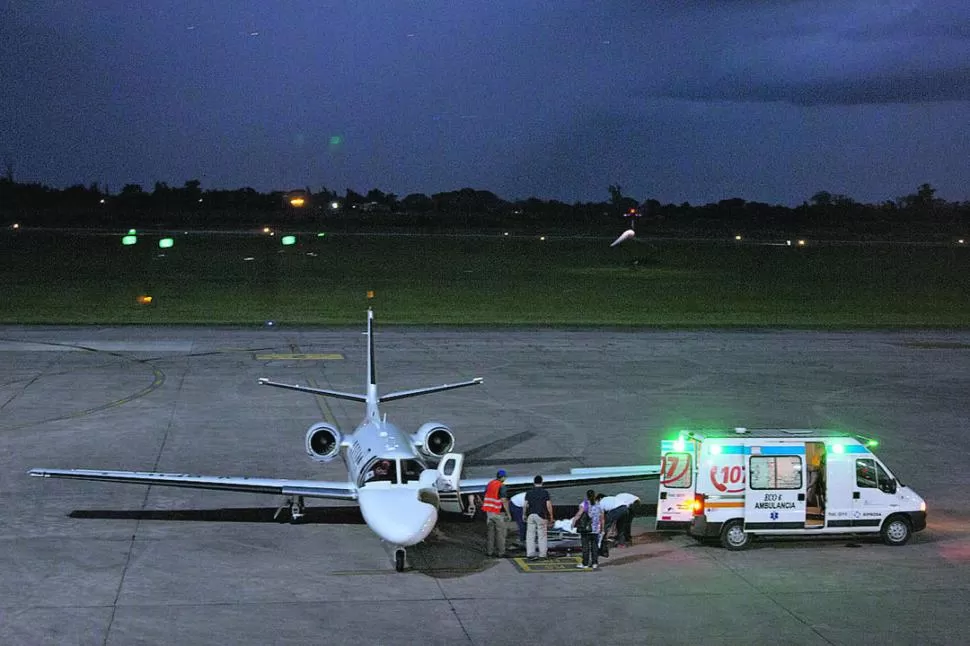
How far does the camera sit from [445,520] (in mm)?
23000

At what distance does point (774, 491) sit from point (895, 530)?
2616 millimetres

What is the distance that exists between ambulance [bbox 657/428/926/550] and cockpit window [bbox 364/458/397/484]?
5239 millimetres

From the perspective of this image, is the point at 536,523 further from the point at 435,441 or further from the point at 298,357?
the point at 298,357

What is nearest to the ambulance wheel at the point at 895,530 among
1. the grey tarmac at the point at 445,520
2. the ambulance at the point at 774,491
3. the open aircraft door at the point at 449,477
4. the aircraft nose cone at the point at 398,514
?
the ambulance at the point at 774,491

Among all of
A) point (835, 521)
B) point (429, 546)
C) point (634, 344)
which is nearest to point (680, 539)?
point (835, 521)

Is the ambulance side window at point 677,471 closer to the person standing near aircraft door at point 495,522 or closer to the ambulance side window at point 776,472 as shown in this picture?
the ambulance side window at point 776,472

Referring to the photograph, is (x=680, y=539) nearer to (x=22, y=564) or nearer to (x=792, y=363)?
(x=22, y=564)

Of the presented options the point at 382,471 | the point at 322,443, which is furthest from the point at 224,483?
the point at 382,471

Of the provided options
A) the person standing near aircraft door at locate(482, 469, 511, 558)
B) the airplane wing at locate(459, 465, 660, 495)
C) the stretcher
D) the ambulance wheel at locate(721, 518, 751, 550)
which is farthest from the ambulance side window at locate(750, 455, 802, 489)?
the person standing near aircraft door at locate(482, 469, 511, 558)

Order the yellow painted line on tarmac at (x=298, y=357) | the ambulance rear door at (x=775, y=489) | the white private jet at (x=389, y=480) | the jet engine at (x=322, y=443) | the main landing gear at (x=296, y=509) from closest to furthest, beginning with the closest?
1. the white private jet at (x=389, y=480)
2. the ambulance rear door at (x=775, y=489)
3. the main landing gear at (x=296, y=509)
4. the jet engine at (x=322, y=443)
5. the yellow painted line on tarmac at (x=298, y=357)

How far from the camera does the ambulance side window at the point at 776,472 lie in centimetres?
2080

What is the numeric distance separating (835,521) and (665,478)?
3.24 meters

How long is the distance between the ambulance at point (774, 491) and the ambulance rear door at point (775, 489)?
0.02 meters

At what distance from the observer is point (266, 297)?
73.8 metres
